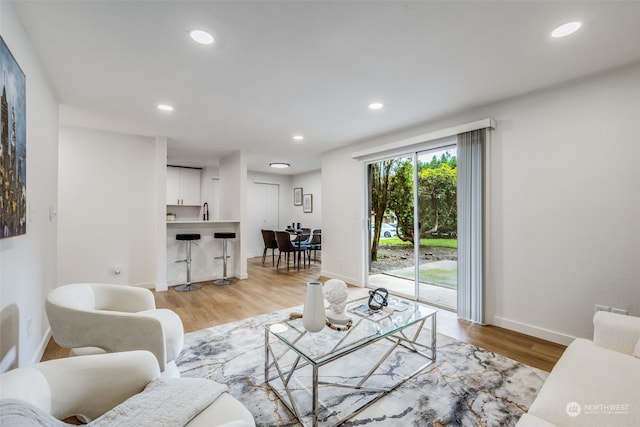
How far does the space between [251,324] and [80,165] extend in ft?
11.2

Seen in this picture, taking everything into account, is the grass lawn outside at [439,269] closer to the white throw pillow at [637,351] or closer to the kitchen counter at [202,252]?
the white throw pillow at [637,351]

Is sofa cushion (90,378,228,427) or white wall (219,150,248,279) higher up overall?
white wall (219,150,248,279)

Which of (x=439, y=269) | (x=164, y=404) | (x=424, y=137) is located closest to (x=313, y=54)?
(x=424, y=137)

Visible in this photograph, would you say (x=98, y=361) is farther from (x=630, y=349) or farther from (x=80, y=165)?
(x=80, y=165)

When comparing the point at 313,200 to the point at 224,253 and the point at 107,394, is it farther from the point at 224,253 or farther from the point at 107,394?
the point at 107,394

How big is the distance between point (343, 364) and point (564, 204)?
8.12 feet

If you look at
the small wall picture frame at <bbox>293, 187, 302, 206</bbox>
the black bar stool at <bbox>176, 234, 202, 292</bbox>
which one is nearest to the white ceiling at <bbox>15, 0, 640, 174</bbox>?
the black bar stool at <bbox>176, 234, 202, 292</bbox>

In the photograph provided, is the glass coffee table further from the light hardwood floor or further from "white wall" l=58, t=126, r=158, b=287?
"white wall" l=58, t=126, r=158, b=287

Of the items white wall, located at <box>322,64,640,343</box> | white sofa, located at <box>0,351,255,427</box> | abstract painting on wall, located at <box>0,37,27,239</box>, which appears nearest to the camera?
Answer: white sofa, located at <box>0,351,255,427</box>

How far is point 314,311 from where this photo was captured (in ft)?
6.03

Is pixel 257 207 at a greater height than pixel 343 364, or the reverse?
pixel 257 207

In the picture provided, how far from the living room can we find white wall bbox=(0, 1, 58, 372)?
1cm

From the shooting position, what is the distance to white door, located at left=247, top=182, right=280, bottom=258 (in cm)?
786

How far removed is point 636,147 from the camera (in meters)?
2.27
